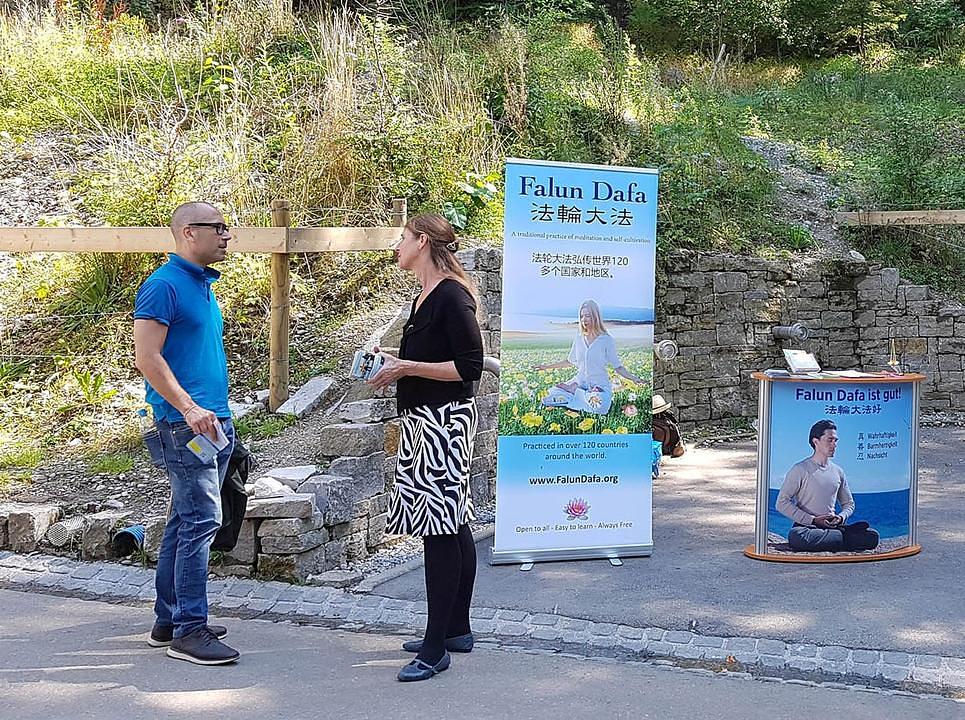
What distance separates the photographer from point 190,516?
14.9ft

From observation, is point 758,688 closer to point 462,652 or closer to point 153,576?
point 462,652

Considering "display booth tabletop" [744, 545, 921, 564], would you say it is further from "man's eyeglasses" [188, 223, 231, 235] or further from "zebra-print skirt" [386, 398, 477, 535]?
"man's eyeglasses" [188, 223, 231, 235]

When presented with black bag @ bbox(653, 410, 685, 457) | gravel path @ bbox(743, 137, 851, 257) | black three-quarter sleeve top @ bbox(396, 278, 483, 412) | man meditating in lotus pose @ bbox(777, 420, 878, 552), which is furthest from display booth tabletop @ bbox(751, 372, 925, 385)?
gravel path @ bbox(743, 137, 851, 257)

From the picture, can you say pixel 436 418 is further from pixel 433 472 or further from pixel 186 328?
pixel 186 328

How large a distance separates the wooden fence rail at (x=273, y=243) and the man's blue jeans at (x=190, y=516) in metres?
3.57

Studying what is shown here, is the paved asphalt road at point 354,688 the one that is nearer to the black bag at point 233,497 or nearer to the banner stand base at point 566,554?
the black bag at point 233,497

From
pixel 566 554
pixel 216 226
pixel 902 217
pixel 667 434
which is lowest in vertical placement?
pixel 566 554

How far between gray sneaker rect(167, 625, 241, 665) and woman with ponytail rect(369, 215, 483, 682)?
73cm

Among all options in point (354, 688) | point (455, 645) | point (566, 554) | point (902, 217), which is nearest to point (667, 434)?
point (566, 554)

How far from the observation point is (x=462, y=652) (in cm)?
472

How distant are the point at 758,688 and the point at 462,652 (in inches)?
47.3

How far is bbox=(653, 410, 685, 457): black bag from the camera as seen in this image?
9.76 meters

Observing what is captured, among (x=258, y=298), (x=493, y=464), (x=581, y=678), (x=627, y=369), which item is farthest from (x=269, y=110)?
(x=581, y=678)

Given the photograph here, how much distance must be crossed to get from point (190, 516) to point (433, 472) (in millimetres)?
1000
